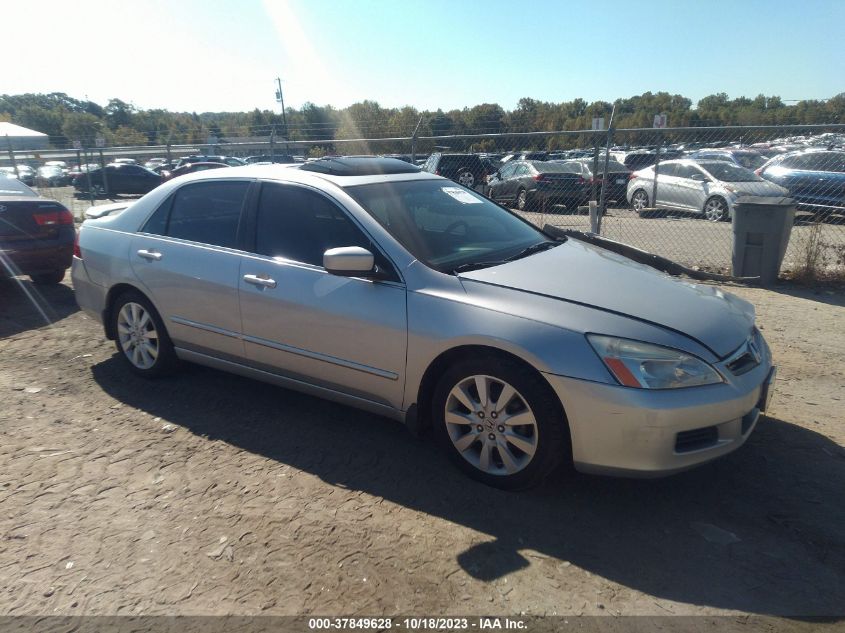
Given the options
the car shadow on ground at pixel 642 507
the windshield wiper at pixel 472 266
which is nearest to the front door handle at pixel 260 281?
the car shadow on ground at pixel 642 507

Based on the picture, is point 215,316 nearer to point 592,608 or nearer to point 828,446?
point 592,608

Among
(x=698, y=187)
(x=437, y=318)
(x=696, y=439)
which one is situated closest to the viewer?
(x=696, y=439)

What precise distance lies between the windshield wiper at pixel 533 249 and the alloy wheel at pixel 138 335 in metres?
2.71

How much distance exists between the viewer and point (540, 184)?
15297 mm

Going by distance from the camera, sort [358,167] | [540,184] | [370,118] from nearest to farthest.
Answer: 1. [358,167]
2. [540,184]
3. [370,118]

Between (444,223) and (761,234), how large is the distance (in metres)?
4.98

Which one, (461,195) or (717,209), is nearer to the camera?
(461,195)

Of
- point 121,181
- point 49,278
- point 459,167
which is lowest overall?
point 49,278

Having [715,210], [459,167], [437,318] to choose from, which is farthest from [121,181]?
[437,318]

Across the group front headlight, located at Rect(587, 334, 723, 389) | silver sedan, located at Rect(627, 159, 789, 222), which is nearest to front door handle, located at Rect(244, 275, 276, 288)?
front headlight, located at Rect(587, 334, 723, 389)

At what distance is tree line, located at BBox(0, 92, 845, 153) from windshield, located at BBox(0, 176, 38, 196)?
5160 millimetres

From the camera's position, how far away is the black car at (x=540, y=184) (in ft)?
45.5

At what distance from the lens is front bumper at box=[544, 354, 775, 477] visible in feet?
9.09

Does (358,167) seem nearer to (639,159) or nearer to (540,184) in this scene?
(540,184)
